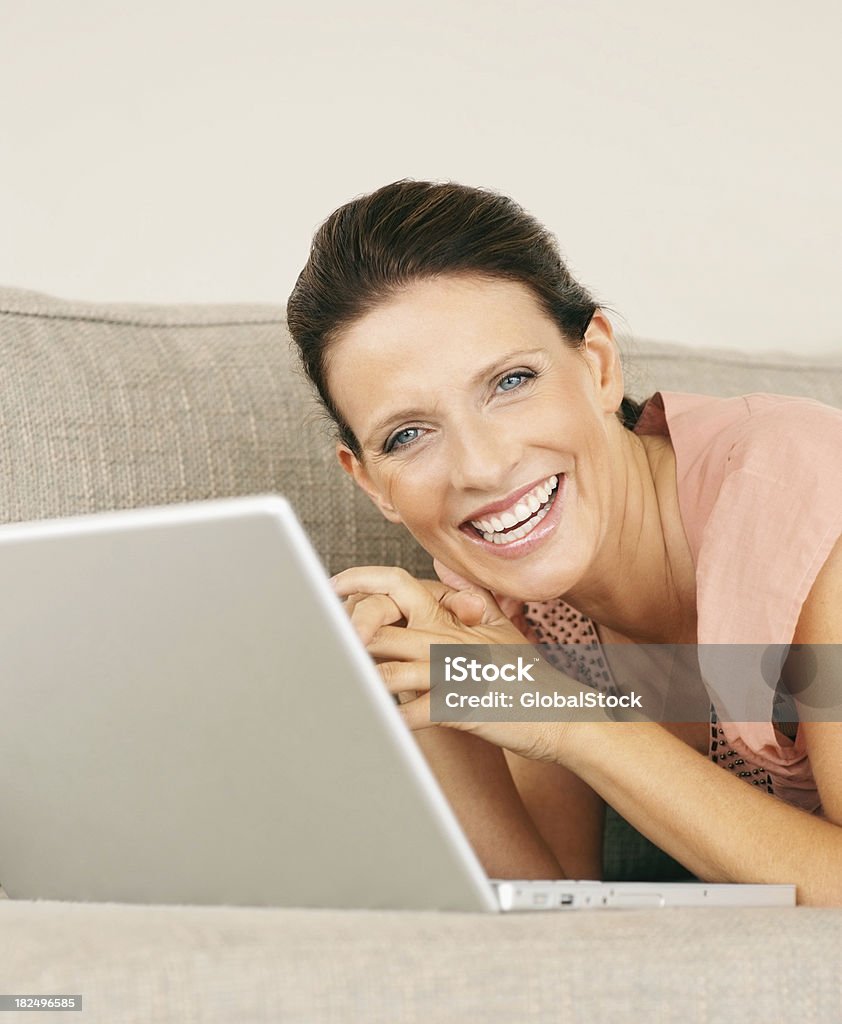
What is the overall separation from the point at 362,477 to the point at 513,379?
0.26 metres

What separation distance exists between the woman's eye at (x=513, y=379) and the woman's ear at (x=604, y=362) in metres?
0.13

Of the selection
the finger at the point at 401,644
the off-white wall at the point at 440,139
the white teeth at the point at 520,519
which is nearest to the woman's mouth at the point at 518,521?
the white teeth at the point at 520,519

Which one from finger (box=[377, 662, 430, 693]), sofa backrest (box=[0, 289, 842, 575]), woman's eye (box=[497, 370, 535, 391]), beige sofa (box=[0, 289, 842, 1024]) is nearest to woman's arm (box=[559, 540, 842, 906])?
finger (box=[377, 662, 430, 693])

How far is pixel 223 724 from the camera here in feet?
2.07

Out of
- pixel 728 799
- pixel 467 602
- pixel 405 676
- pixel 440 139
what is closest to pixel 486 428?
pixel 467 602

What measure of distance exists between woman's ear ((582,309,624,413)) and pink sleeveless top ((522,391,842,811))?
0.35ft

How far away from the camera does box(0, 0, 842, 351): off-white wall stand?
6.32ft

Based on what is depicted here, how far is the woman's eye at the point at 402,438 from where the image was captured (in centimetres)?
120

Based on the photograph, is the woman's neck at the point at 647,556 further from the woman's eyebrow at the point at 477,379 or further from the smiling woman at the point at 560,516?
the woman's eyebrow at the point at 477,379

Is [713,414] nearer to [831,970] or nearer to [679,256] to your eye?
[831,970]

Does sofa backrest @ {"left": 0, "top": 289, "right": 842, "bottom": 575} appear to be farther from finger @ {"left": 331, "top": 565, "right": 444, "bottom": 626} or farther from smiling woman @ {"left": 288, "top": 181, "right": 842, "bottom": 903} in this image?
finger @ {"left": 331, "top": 565, "right": 444, "bottom": 626}

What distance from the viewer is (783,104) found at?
2.20 m

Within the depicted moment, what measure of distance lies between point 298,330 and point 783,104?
4.24ft

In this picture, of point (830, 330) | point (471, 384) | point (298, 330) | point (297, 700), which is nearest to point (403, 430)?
point (471, 384)
